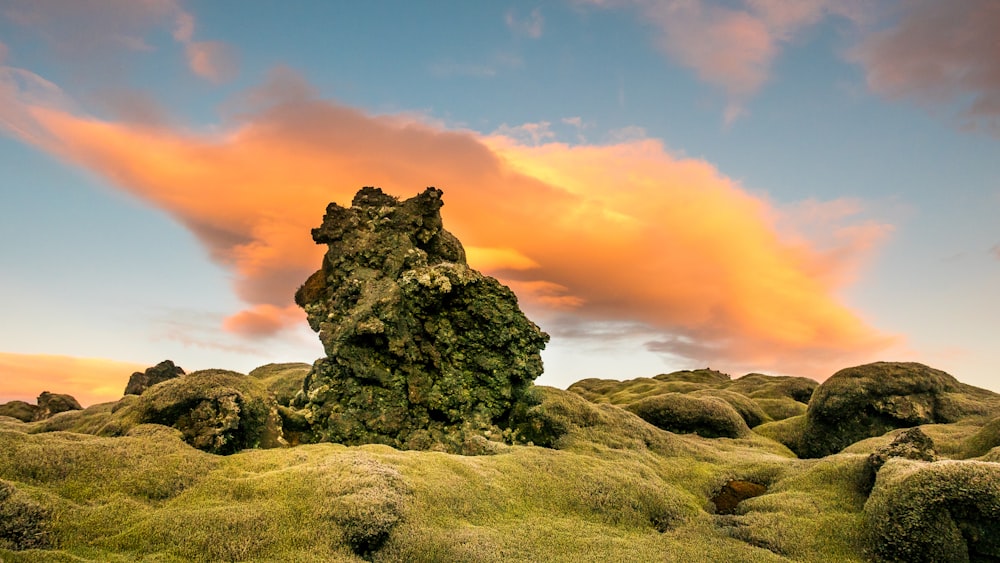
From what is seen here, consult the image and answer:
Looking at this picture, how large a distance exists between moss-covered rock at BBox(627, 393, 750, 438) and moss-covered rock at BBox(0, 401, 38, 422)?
272ft

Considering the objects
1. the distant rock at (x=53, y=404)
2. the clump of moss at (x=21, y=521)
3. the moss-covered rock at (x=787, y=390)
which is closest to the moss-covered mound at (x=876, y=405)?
the moss-covered rock at (x=787, y=390)

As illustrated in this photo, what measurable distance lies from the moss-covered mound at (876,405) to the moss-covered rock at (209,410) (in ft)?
130

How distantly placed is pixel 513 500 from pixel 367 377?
14391 millimetres

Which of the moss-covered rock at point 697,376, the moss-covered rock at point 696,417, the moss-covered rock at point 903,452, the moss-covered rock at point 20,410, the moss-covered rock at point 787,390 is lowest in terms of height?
the moss-covered rock at point 20,410

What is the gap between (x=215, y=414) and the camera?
2288 centimetres

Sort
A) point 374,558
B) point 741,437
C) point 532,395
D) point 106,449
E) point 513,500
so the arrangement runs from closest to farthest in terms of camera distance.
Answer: point 374,558
point 106,449
point 513,500
point 532,395
point 741,437

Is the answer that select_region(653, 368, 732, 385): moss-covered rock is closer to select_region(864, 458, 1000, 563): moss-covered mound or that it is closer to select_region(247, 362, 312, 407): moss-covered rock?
select_region(247, 362, 312, 407): moss-covered rock

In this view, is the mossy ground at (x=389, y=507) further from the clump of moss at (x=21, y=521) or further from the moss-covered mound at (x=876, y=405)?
the moss-covered mound at (x=876, y=405)

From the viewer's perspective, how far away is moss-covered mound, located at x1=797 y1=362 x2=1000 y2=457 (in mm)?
38562

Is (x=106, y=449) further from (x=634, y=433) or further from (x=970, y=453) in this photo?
(x=970, y=453)

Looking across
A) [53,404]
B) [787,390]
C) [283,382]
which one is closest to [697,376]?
[787,390]

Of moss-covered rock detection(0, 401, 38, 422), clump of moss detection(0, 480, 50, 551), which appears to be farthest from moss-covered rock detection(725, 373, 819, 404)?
moss-covered rock detection(0, 401, 38, 422)

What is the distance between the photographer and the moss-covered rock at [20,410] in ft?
237

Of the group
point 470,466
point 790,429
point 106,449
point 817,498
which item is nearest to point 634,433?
point 817,498
